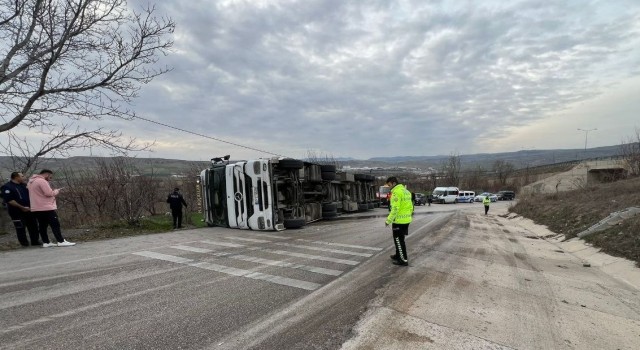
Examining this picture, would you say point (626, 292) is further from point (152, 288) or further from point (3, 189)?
point (3, 189)

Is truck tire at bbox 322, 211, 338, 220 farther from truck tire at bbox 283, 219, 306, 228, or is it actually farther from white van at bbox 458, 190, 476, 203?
white van at bbox 458, 190, 476, 203

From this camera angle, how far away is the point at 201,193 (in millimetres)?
15000

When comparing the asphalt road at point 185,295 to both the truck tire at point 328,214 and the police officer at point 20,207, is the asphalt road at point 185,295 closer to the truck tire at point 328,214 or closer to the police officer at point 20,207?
the police officer at point 20,207

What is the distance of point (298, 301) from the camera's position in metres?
4.89

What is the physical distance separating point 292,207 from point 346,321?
9.45 metres

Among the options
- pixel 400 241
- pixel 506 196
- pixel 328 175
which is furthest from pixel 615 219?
pixel 506 196

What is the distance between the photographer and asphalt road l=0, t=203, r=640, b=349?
380 cm

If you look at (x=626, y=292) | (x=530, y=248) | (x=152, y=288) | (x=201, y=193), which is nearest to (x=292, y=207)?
(x=201, y=193)

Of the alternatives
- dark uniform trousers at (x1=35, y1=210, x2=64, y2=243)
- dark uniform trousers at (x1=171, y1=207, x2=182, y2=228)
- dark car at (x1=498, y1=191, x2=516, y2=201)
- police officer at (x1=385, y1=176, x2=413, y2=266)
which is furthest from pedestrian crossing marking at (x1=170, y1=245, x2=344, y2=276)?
dark car at (x1=498, y1=191, x2=516, y2=201)

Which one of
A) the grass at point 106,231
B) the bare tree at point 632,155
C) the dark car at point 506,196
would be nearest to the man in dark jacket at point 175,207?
the grass at point 106,231

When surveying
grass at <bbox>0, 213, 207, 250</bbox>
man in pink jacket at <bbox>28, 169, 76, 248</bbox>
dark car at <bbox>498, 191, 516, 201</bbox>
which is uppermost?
man in pink jacket at <bbox>28, 169, 76, 248</bbox>

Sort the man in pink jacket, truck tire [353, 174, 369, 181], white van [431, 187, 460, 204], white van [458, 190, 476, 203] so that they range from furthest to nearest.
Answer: white van [458, 190, 476, 203] < white van [431, 187, 460, 204] < truck tire [353, 174, 369, 181] < the man in pink jacket

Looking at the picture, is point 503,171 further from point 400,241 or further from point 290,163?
point 400,241

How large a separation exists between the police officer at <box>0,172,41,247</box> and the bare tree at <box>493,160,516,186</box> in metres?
98.7
